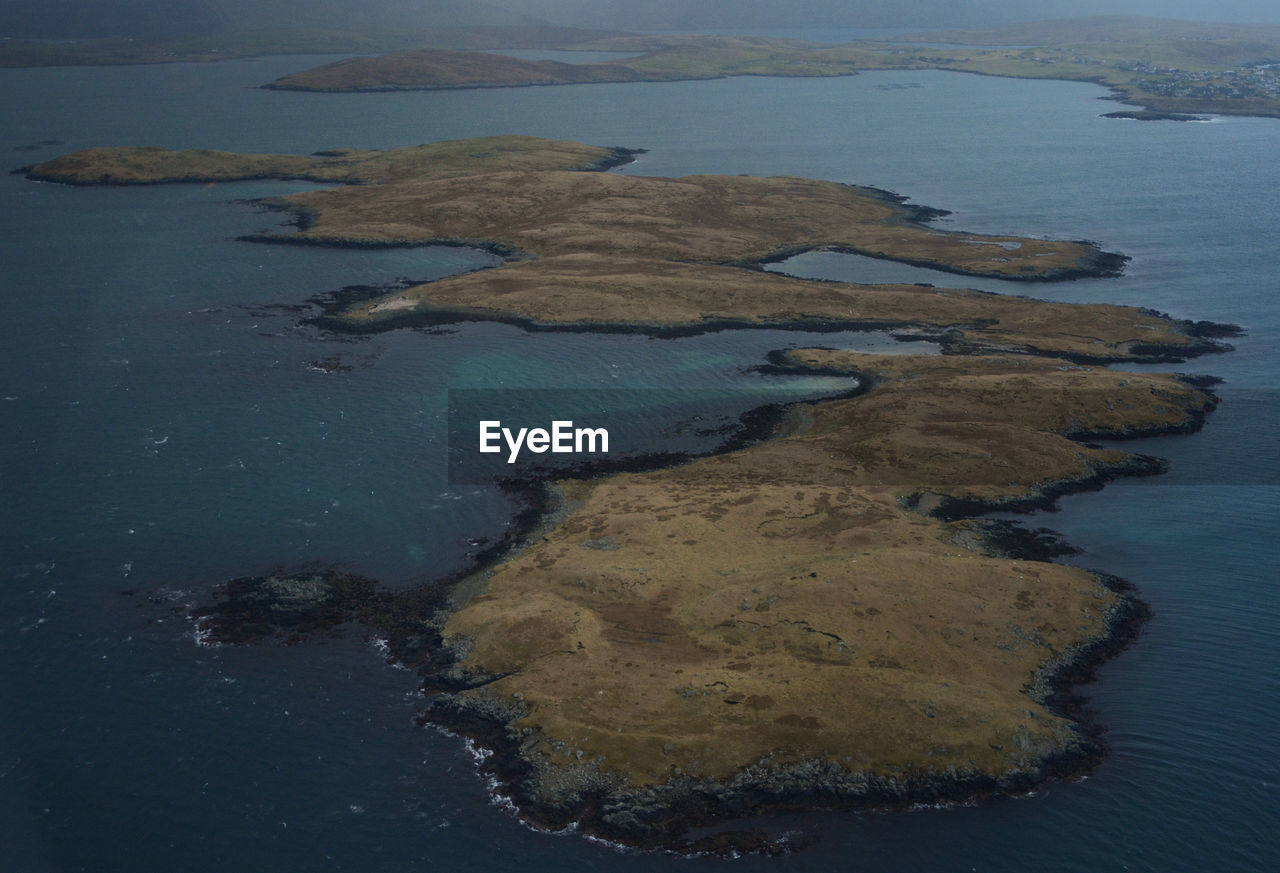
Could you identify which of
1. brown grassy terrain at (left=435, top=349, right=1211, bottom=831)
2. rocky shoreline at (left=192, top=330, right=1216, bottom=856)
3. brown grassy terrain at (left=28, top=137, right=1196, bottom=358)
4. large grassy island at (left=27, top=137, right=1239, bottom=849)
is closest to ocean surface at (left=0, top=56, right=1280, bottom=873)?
rocky shoreline at (left=192, top=330, right=1216, bottom=856)

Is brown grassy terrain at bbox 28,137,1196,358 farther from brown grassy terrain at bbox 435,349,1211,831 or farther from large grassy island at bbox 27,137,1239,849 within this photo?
brown grassy terrain at bbox 435,349,1211,831

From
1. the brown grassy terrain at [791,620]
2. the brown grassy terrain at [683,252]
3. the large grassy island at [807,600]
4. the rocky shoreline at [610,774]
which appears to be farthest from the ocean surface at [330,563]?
the brown grassy terrain at [683,252]

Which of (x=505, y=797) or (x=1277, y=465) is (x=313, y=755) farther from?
(x=1277, y=465)

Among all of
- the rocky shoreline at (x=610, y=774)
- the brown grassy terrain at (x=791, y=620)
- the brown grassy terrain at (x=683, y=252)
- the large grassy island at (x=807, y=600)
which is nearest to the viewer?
the rocky shoreline at (x=610, y=774)

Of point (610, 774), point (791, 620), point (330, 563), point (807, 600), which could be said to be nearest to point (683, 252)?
point (330, 563)

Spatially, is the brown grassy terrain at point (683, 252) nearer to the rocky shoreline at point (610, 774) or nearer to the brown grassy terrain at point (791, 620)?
the brown grassy terrain at point (791, 620)

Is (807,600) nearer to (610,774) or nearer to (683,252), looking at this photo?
(610,774)

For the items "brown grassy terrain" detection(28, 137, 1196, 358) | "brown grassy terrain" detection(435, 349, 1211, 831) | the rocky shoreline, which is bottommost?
the rocky shoreline
